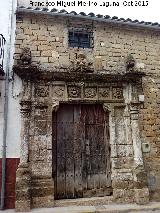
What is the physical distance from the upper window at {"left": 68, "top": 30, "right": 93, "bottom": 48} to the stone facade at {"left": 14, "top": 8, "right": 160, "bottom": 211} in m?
0.14

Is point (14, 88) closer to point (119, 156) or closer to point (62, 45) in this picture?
point (62, 45)

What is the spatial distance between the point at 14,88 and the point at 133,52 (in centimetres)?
338

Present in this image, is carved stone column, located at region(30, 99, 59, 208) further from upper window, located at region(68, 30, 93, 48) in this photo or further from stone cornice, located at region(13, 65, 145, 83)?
upper window, located at region(68, 30, 93, 48)

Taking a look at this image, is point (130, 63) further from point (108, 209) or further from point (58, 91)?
point (108, 209)

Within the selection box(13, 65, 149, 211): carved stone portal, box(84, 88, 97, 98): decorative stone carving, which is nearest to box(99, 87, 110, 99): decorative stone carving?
box(13, 65, 149, 211): carved stone portal

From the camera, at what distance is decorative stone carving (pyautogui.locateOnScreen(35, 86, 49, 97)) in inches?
243

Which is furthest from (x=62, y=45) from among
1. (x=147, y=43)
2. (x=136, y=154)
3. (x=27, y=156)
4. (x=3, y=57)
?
(x=136, y=154)

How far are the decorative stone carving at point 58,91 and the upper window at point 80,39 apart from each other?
1.25 meters

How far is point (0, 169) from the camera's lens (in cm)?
555

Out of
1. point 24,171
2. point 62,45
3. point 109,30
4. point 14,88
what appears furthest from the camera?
point 109,30

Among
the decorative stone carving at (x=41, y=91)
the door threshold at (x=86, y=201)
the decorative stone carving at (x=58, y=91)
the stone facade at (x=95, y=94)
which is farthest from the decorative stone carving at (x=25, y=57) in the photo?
the door threshold at (x=86, y=201)

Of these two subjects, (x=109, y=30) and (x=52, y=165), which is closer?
(x=52, y=165)

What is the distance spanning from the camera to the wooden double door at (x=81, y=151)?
6102 mm

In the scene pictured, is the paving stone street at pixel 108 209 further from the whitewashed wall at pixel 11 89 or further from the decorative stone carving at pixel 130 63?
the decorative stone carving at pixel 130 63
